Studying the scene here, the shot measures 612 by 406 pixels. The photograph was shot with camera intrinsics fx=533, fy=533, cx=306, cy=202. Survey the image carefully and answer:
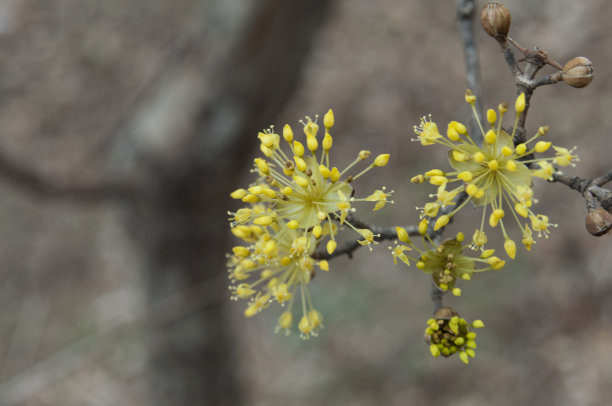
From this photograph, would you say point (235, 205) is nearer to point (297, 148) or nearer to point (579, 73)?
point (297, 148)

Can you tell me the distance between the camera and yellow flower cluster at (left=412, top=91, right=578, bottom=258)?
4.77 ft

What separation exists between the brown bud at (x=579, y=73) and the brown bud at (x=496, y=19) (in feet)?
0.69

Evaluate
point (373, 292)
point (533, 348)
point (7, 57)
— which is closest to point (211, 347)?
point (373, 292)

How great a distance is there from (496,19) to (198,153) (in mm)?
2882

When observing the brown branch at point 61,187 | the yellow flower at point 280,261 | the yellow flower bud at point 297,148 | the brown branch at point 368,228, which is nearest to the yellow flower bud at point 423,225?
the brown branch at point 368,228

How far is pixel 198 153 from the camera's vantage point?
4.08m

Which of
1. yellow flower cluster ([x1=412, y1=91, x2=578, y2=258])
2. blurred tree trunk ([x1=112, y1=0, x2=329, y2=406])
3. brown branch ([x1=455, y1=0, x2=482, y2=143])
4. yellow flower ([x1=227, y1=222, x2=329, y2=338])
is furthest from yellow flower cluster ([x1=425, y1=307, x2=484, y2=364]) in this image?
blurred tree trunk ([x1=112, y1=0, x2=329, y2=406])

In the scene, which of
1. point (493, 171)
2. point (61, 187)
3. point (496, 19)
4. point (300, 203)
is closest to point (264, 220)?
point (300, 203)

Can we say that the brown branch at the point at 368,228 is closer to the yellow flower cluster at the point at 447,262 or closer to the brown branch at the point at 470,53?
the yellow flower cluster at the point at 447,262

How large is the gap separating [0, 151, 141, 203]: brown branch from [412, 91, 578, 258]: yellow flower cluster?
3.16 metres

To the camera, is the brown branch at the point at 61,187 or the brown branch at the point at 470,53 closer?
the brown branch at the point at 470,53

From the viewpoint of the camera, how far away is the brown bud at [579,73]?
1.50 metres

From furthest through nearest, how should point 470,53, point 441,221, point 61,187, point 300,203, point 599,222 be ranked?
point 61,187, point 470,53, point 300,203, point 441,221, point 599,222

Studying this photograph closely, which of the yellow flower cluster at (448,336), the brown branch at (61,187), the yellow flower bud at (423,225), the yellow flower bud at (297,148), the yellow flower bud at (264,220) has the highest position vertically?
the brown branch at (61,187)
